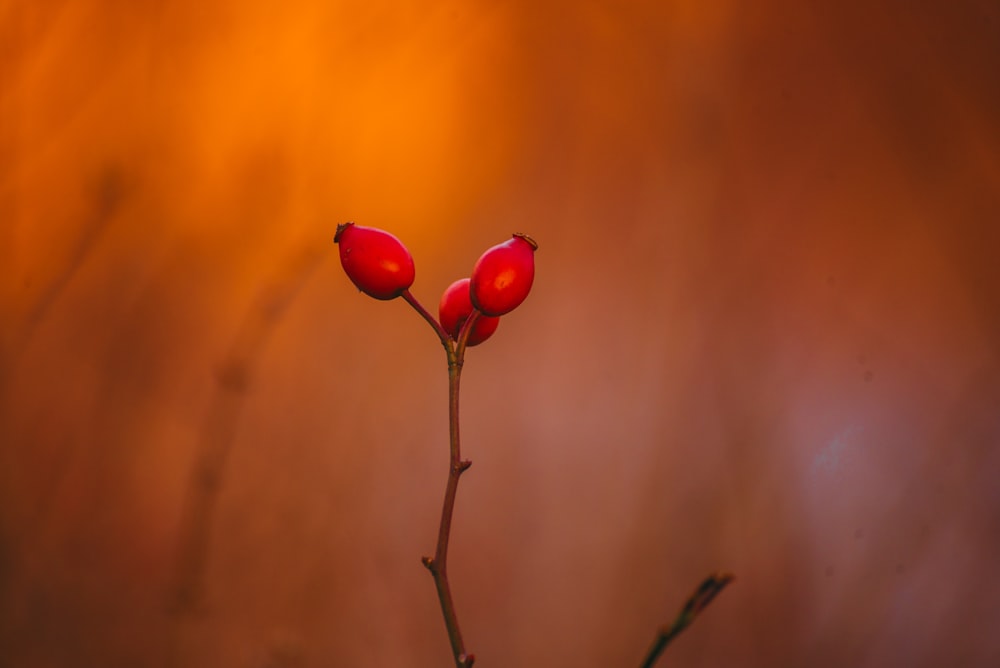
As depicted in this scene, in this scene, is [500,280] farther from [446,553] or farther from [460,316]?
[446,553]

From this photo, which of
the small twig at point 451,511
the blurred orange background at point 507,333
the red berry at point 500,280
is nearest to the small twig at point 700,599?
the small twig at point 451,511

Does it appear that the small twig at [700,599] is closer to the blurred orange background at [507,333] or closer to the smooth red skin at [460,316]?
the smooth red skin at [460,316]

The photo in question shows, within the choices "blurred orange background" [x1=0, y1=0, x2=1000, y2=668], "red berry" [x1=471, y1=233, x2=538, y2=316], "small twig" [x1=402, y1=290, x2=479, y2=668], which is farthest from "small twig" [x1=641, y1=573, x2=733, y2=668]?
"blurred orange background" [x1=0, y1=0, x2=1000, y2=668]

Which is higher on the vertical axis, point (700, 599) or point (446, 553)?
point (700, 599)

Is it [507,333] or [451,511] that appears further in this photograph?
[507,333]

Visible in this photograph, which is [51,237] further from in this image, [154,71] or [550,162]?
[550,162]

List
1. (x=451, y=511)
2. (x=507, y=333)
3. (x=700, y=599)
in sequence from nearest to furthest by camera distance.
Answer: (x=700, y=599)
(x=451, y=511)
(x=507, y=333)

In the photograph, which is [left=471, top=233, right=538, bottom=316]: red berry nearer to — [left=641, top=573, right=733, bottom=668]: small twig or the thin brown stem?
the thin brown stem

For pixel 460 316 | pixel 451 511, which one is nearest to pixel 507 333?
pixel 460 316

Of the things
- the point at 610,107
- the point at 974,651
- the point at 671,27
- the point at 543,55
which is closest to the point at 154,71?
the point at 543,55
